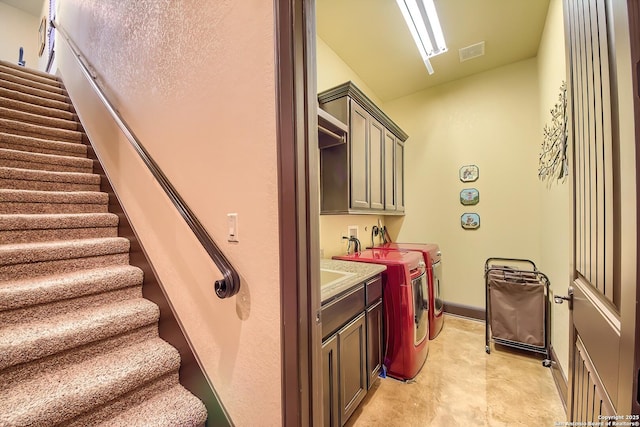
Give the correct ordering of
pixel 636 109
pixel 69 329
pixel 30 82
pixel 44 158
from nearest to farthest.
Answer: pixel 636 109
pixel 69 329
pixel 44 158
pixel 30 82

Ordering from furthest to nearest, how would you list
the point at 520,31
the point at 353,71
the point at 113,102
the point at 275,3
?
the point at 353,71
the point at 520,31
the point at 113,102
the point at 275,3

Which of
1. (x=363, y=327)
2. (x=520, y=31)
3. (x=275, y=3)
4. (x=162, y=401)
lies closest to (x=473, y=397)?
(x=363, y=327)

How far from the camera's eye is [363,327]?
63.9 inches

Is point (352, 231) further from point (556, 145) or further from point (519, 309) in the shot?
point (556, 145)

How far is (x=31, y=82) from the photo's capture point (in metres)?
2.69

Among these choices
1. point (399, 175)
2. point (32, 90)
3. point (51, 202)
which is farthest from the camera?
point (399, 175)

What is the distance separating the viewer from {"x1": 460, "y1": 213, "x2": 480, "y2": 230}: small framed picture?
10.2 feet

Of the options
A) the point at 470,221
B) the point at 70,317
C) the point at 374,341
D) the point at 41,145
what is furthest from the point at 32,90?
the point at 470,221

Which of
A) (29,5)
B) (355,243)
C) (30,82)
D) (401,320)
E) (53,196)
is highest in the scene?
(29,5)

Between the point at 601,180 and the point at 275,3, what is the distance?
Result: 1.11 meters

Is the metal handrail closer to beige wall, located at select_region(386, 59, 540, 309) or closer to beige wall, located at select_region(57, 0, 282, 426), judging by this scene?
beige wall, located at select_region(57, 0, 282, 426)

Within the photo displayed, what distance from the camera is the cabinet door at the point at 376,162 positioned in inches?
101

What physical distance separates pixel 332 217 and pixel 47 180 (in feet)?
7.52

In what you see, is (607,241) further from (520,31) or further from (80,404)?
(520,31)
